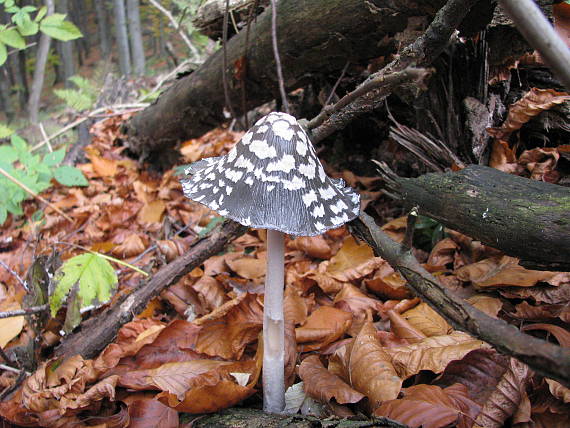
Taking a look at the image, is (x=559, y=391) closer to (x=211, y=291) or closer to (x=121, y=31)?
(x=211, y=291)

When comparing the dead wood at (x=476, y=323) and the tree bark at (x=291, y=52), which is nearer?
the dead wood at (x=476, y=323)

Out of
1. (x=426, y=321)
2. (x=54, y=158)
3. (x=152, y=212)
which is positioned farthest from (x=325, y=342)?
(x=54, y=158)

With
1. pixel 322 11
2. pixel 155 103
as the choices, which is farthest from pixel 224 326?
pixel 155 103

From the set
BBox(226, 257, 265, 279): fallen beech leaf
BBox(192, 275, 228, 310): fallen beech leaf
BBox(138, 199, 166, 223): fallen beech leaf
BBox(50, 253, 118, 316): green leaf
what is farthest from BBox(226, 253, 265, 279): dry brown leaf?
BBox(138, 199, 166, 223): fallen beech leaf

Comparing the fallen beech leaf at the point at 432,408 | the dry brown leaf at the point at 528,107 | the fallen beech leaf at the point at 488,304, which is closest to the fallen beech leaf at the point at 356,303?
the fallen beech leaf at the point at 488,304

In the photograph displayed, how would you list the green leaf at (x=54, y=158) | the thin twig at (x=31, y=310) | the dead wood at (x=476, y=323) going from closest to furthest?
the dead wood at (x=476, y=323) < the thin twig at (x=31, y=310) < the green leaf at (x=54, y=158)

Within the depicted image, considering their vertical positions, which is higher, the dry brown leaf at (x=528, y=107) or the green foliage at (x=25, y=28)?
the green foliage at (x=25, y=28)

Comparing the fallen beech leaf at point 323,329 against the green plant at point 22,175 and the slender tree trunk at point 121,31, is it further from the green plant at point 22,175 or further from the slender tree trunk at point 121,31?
the slender tree trunk at point 121,31

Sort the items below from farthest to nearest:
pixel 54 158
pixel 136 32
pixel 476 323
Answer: pixel 136 32 < pixel 54 158 < pixel 476 323
